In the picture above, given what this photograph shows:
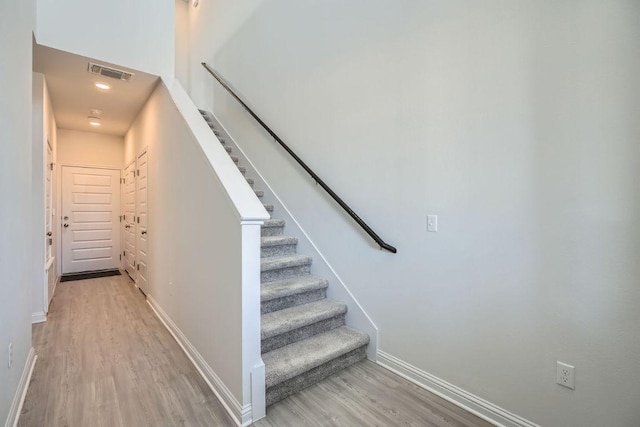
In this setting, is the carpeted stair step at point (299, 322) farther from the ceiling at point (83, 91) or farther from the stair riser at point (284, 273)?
the ceiling at point (83, 91)

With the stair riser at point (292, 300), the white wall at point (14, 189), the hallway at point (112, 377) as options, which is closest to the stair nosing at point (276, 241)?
the stair riser at point (292, 300)

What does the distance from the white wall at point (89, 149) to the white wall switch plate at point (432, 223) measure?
5913mm

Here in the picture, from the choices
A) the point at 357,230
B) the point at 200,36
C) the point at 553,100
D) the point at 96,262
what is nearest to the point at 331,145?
the point at 357,230

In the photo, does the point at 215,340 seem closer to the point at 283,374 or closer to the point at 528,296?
the point at 283,374

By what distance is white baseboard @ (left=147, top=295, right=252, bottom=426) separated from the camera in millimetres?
1672

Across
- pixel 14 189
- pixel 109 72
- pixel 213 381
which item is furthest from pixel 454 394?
pixel 109 72

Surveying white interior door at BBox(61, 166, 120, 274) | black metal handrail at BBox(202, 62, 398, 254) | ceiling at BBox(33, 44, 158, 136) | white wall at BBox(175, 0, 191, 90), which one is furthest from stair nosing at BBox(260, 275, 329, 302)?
white wall at BBox(175, 0, 191, 90)

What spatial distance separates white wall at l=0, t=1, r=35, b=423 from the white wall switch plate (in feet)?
7.60

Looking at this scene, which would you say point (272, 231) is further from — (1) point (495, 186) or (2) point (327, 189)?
(1) point (495, 186)

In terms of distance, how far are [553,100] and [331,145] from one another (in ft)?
5.31

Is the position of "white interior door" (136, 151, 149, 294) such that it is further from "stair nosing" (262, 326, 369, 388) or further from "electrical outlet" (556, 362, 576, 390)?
→ "electrical outlet" (556, 362, 576, 390)

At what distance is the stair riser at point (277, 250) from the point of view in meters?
2.87

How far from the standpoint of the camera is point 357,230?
2.47m

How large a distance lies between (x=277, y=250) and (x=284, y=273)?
29 cm
